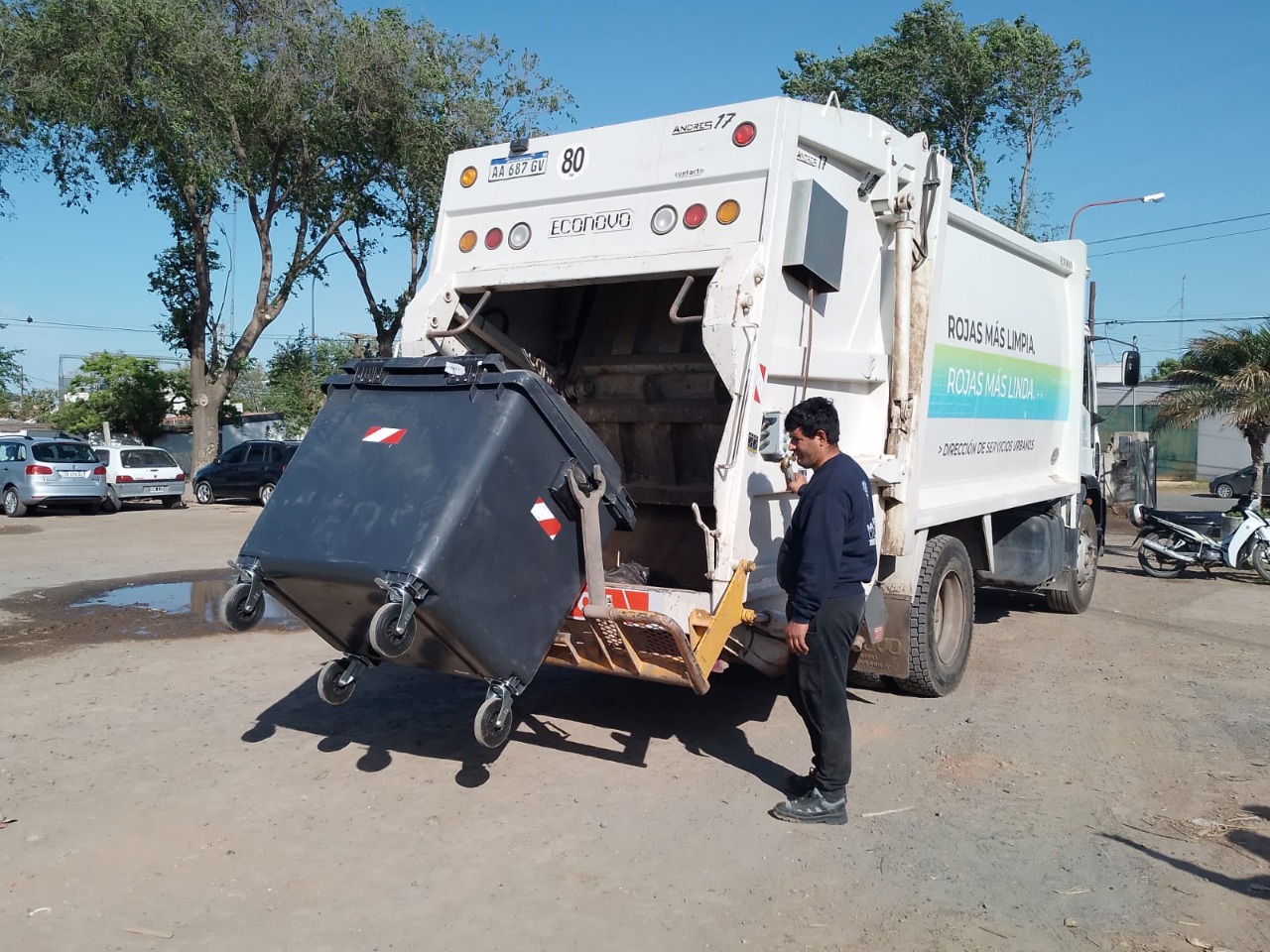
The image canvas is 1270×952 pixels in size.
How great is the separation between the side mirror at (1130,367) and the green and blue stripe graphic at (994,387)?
4.79ft

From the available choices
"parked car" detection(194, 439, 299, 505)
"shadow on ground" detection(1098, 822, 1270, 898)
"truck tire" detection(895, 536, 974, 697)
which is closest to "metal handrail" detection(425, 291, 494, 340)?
"truck tire" detection(895, 536, 974, 697)

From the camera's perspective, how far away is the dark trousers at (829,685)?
4.60 m

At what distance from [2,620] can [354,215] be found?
Answer: 18413mm

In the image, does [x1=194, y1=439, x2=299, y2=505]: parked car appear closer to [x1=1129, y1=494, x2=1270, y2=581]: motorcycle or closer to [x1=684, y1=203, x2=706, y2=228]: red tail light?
[x1=1129, y1=494, x2=1270, y2=581]: motorcycle

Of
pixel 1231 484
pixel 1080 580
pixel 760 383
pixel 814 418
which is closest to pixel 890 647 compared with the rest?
pixel 814 418

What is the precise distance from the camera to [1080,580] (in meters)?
9.88

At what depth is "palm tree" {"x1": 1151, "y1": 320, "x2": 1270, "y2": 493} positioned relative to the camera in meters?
15.3

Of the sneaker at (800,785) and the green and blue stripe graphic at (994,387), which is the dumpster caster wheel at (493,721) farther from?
the green and blue stripe graphic at (994,387)

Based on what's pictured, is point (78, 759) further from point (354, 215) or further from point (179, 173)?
point (354, 215)

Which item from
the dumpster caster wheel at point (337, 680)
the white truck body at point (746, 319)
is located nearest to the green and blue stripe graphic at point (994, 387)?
the white truck body at point (746, 319)

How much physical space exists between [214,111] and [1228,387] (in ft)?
63.3

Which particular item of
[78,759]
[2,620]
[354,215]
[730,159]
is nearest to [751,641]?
[730,159]

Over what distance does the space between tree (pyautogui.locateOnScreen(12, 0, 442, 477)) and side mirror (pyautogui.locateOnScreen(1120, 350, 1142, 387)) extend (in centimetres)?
1770

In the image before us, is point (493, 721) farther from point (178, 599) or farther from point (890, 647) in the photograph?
point (178, 599)
